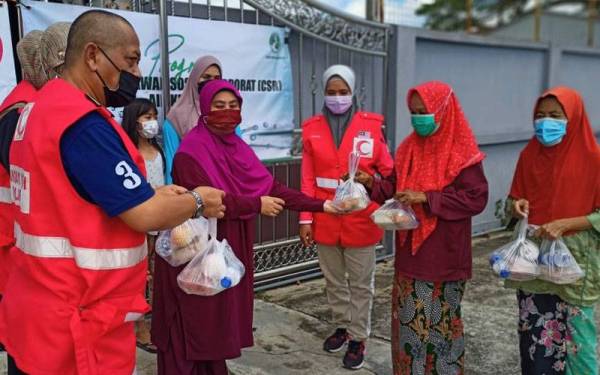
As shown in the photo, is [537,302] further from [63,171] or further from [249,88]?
[249,88]

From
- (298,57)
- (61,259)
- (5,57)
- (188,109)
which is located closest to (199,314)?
(61,259)

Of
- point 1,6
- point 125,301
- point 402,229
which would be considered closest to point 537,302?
point 402,229

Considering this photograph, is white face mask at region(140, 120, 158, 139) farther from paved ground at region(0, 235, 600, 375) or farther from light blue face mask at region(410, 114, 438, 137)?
light blue face mask at region(410, 114, 438, 137)

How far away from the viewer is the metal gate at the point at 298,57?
4762 mm

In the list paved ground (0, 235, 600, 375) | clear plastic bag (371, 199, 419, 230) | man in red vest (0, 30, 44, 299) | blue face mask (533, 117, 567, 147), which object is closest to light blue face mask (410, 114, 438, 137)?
clear plastic bag (371, 199, 419, 230)

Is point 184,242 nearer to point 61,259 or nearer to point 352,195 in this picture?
point 61,259

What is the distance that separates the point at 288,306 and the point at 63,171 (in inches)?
127

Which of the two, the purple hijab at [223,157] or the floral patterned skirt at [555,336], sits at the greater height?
the purple hijab at [223,157]

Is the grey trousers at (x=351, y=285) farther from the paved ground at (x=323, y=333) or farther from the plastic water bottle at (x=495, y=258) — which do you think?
the plastic water bottle at (x=495, y=258)

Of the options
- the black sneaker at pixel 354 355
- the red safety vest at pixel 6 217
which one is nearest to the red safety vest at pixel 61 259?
the red safety vest at pixel 6 217

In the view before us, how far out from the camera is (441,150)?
9.21 feet

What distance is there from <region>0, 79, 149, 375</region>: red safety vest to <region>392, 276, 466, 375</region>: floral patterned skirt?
154 centimetres

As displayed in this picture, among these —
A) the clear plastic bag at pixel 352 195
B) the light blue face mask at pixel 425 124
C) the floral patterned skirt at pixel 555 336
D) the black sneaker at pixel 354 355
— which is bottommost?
the black sneaker at pixel 354 355

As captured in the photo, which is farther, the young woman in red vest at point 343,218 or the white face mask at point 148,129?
the white face mask at point 148,129
